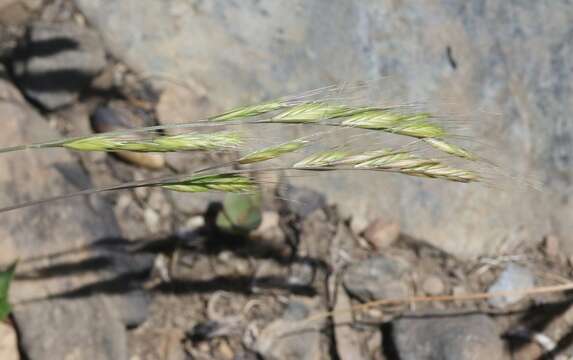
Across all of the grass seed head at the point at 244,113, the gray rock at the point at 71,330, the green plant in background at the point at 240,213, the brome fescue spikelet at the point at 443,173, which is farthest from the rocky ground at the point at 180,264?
the grass seed head at the point at 244,113

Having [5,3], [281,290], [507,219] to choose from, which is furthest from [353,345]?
[5,3]

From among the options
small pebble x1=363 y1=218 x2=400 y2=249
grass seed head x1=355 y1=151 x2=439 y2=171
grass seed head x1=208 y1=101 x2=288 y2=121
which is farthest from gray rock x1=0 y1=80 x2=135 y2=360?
grass seed head x1=355 y1=151 x2=439 y2=171

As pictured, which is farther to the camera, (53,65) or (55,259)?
(53,65)

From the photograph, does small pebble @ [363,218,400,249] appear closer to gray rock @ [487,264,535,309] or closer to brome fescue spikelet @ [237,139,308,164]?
gray rock @ [487,264,535,309]

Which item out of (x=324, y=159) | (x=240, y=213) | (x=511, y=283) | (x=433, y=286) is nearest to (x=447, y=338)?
(x=433, y=286)

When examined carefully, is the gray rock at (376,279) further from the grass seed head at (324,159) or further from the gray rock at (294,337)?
the grass seed head at (324,159)

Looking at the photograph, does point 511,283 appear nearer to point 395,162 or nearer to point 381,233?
point 381,233

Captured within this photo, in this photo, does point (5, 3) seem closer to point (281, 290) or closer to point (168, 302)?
point (168, 302)
